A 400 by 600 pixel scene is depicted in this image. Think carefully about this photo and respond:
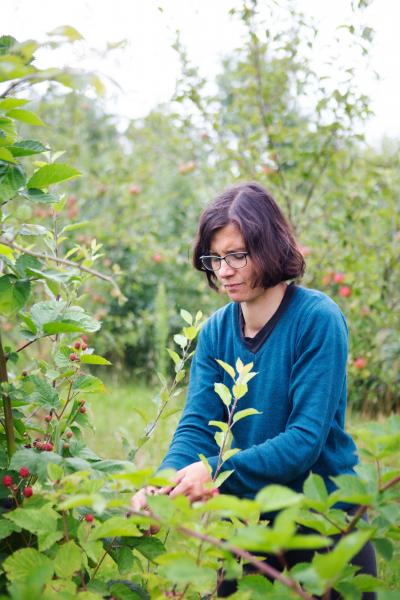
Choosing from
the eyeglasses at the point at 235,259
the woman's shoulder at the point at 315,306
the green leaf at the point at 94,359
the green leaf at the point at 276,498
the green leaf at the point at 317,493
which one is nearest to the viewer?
the green leaf at the point at 276,498

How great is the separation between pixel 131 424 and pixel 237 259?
9.56 feet

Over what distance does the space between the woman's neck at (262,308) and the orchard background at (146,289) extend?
324 millimetres

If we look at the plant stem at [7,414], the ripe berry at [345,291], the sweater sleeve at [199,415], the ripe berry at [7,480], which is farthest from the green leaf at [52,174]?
the ripe berry at [345,291]

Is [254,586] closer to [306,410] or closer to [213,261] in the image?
[306,410]

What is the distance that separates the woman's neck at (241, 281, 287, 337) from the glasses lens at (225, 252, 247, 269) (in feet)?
0.41

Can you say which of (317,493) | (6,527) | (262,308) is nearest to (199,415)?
(262,308)

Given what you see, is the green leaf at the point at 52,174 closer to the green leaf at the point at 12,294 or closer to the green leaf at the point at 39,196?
the green leaf at the point at 39,196

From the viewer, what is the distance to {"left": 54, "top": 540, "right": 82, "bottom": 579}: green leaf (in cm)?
102

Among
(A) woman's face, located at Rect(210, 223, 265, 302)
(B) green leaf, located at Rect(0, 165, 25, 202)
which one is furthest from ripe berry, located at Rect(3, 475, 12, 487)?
(A) woman's face, located at Rect(210, 223, 265, 302)

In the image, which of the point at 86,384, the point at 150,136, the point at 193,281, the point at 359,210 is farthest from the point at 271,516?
the point at 150,136

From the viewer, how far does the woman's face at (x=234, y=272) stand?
186 cm

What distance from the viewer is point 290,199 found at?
3.99 m

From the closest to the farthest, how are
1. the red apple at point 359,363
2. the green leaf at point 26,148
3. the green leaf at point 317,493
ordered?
the green leaf at point 317,493 → the green leaf at point 26,148 → the red apple at point 359,363

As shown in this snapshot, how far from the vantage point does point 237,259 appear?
73.9 inches
